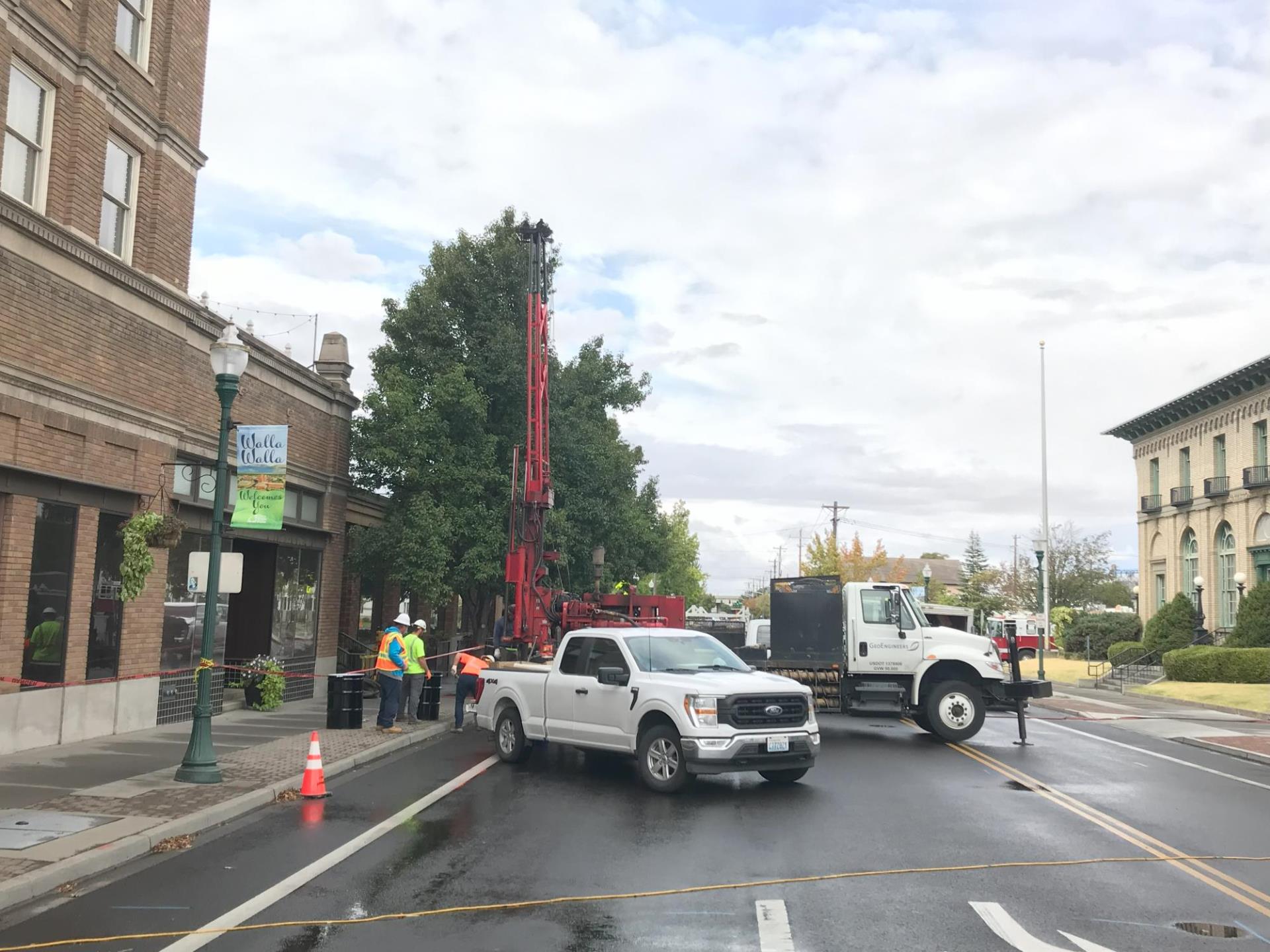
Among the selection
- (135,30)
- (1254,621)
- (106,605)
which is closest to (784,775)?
(106,605)

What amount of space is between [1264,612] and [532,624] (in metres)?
25.7

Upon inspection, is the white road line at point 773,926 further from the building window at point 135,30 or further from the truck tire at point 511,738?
the building window at point 135,30

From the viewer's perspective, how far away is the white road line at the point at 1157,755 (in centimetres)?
1433

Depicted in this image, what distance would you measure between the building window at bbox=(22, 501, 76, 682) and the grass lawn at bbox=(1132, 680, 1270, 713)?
86.7 ft

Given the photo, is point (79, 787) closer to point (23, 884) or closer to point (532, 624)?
point (23, 884)

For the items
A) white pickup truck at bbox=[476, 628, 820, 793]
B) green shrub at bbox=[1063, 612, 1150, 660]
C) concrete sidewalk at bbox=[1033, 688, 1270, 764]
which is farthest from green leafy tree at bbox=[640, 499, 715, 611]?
white pickup truck at bbox=[476, 628, 820, 793]

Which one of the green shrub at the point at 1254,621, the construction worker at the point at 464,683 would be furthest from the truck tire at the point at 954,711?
the green shrub at the point at 1254,621

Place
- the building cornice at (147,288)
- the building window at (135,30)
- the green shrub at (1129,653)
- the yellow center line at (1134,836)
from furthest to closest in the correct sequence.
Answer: the green shrub at (1129,653) → the building window at (135,30) → the building cornice at (147,288) → the yellow center line at (1134,836)

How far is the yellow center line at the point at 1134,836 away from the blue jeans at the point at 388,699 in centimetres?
851

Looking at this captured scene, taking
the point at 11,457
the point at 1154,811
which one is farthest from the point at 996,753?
the point at 11,457

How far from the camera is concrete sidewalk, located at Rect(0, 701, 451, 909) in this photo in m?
8.02

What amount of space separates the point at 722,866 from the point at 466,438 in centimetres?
1824

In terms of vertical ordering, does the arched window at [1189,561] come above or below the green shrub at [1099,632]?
above

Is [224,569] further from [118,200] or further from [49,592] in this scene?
[118,200]
